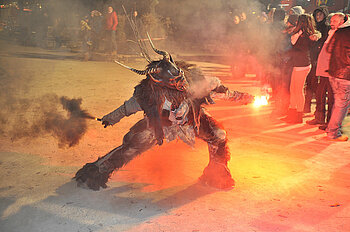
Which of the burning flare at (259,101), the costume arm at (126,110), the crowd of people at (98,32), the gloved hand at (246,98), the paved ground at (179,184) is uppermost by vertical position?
the crowd of people at (98,32)

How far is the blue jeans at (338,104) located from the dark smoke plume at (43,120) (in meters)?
4.37

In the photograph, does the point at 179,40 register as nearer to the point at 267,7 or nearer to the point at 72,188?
the point at 267,7

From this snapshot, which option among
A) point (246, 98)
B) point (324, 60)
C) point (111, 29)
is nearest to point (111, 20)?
point (111, 29)

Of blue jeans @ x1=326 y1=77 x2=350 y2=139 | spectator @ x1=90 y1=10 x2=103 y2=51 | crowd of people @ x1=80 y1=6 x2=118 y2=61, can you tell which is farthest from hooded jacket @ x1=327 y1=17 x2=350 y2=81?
spectator @ x1=90 y1=10 x2=103 y2=51

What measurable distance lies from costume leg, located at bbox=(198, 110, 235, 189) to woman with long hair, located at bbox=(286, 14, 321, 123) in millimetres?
3605

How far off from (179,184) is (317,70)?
4.01 meters

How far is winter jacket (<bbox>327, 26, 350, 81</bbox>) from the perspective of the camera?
581cm

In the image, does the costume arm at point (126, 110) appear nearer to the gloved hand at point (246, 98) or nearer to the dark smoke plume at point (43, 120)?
the dark smoke plume at point (43, 120)

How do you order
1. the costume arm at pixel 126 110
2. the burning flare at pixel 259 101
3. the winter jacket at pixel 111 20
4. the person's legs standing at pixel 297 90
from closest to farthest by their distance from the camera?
the costume arm at pixel 126 110 → the burning flare at pixel 259 101 → the person's legs standing at pixel 297 90 → the winter jacket at pixel 111 20

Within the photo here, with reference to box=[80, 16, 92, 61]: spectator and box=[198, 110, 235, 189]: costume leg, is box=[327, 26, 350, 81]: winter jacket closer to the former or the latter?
box=[198, 110, 235, 189]: costume leg

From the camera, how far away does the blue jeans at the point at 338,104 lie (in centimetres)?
600

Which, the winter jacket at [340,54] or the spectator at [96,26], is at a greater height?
the spectator at [96,26]

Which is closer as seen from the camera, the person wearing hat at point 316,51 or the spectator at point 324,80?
the spectator at point 324,80

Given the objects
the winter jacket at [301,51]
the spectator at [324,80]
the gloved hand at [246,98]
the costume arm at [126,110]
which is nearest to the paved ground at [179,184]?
the spectator at [324,80]
